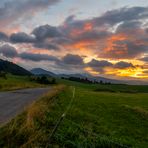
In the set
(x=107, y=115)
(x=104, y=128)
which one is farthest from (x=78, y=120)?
(x=107, y=115)

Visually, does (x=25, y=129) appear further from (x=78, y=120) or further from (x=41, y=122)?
(x=78, y=120)

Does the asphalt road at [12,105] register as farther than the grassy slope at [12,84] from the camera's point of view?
No

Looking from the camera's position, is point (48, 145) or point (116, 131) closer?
point (48, 145)

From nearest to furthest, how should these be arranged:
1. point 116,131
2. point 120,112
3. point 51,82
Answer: point 116,131
point 120,112
point 51,82

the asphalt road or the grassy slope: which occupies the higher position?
the grassy slope

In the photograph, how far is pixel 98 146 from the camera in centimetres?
1262

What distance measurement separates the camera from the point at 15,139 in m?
12.9

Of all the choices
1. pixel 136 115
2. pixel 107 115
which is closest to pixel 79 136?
pixel 107 115

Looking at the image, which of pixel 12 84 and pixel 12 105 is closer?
pixel 12 105

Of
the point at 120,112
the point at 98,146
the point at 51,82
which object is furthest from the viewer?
the point at 51,82

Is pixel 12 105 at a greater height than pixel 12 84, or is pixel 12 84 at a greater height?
pixel 12 84

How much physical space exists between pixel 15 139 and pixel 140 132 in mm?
7516

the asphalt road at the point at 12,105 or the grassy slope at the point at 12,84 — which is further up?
the grassy slope at the point at 12,84

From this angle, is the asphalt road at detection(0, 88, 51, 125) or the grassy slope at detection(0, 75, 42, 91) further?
the grassy slope at detection(0, 75, 42, 91)
